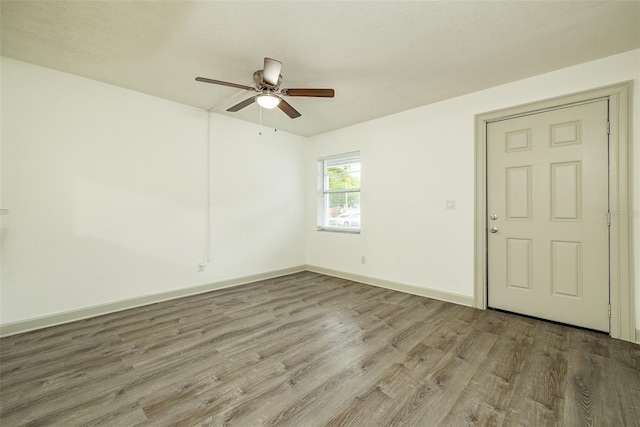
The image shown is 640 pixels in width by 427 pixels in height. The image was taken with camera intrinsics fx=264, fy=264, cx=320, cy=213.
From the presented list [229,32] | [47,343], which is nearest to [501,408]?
[229,32]

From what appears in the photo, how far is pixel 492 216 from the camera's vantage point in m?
3.17

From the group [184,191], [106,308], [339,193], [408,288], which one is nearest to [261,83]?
[184,191]

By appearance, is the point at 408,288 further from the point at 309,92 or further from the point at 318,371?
the point at 309,92

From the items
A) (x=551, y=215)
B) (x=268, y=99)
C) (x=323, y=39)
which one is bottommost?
(x=551, y=215)

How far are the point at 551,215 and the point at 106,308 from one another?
505 centimetres

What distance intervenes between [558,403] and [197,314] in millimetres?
3220

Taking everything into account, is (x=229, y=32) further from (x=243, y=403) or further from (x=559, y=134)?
(x=559, y=134)

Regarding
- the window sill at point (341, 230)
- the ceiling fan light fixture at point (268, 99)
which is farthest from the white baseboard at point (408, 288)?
the ceiling fan light fixture at point (268, 99)

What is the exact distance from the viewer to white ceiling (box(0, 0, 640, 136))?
190cm

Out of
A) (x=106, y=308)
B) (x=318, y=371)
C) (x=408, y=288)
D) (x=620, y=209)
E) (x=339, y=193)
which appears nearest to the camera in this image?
(x=318, y=371)

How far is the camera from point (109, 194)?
122 inches

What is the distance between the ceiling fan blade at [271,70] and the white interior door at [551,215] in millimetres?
2615

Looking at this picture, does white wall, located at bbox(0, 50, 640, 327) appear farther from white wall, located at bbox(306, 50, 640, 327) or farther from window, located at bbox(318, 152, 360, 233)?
window, located at bbox(318, 152, 360, 233)

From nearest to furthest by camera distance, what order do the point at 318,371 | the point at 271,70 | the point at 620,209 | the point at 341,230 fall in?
the point at 318,371
the point at 271,70
the point at 620,209
the point at 341,230
